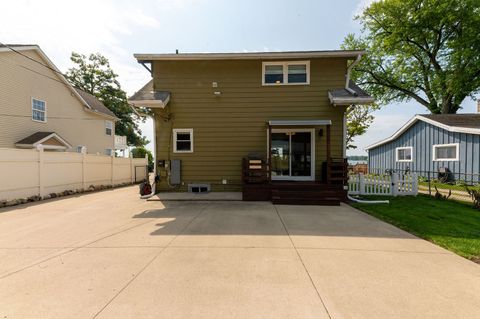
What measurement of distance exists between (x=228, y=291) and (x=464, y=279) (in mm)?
3012

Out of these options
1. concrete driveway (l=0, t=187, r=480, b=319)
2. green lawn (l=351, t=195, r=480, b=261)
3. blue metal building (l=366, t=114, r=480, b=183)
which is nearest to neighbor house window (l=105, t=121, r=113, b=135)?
concrete driveway (l=0, t=187, r=480, b=319)

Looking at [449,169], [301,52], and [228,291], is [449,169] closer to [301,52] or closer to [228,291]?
[301,52]

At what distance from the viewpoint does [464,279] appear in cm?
295

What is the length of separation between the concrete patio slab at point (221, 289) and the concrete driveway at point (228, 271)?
13mm

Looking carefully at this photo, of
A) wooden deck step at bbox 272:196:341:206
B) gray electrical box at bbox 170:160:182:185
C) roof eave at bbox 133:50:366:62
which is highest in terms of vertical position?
roof eave at bbox 133:50:366:62

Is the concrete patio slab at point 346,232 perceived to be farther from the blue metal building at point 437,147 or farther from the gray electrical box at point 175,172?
the blue metal building at point 437,147

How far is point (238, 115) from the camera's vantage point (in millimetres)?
9359

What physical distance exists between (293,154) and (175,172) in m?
4.88

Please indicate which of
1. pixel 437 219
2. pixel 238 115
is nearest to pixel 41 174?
pixel 238 115

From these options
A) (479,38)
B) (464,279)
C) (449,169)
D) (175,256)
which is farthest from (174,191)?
(479,38)

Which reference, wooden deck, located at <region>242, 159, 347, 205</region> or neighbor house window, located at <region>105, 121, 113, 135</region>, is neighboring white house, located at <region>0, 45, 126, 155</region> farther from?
wooden deck, located at <region>242, 159, 347, 205</region>

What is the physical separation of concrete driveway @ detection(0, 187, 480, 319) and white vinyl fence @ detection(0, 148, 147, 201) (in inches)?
131

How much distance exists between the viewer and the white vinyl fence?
7859mm

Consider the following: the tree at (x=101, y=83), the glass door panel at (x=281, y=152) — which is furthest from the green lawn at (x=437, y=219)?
the tree at (x=101, y=83)
